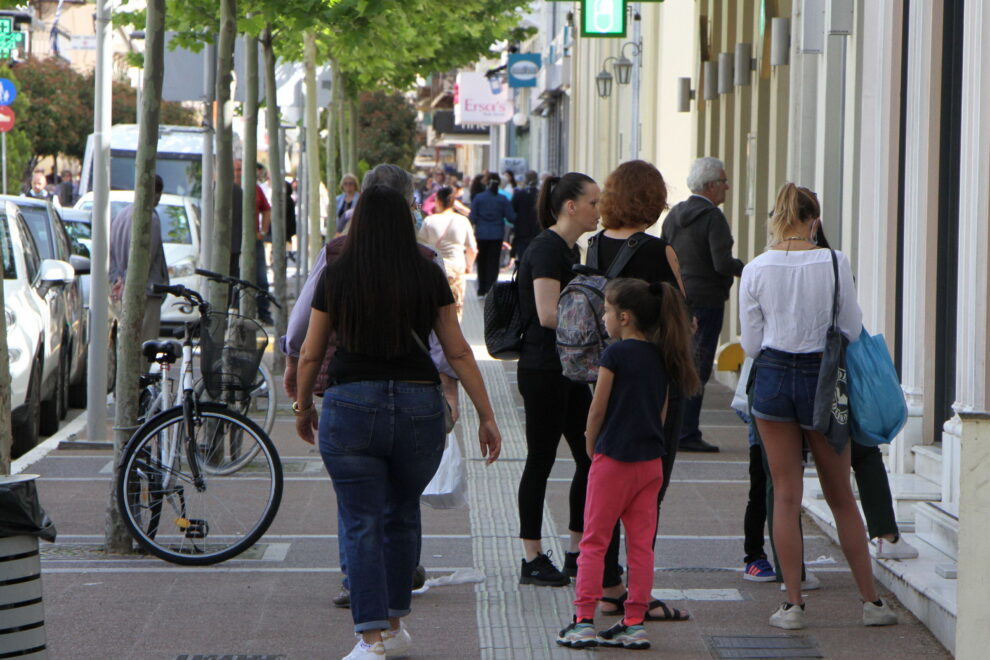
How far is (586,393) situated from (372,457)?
1.52m

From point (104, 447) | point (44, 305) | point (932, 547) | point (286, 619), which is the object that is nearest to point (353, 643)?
point (286, 619)

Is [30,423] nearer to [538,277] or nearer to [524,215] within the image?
[538,277]

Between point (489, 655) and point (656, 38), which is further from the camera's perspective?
point (656, 38)

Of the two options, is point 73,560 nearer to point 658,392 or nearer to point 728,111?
point 658,392

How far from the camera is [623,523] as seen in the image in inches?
238

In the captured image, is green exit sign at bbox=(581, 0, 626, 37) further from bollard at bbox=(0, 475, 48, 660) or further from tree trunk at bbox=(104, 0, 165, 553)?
bollard at bbox=(0, 475, 48, 660)

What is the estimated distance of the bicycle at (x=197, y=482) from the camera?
7543 mm

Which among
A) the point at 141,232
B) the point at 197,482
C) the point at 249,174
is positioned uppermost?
the point at 249,174

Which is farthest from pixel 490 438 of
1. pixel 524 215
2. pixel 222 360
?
pixel 524 215

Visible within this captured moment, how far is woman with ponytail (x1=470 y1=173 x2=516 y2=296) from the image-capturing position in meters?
26.1

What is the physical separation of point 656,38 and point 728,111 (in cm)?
684

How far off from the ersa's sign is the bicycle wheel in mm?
45970

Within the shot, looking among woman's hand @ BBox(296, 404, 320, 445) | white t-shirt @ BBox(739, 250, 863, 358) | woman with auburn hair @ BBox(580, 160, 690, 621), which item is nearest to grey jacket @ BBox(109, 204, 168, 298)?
woman with auburn hair @ BBox(580, 160, 690, 621)

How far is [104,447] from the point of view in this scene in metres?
11.3
